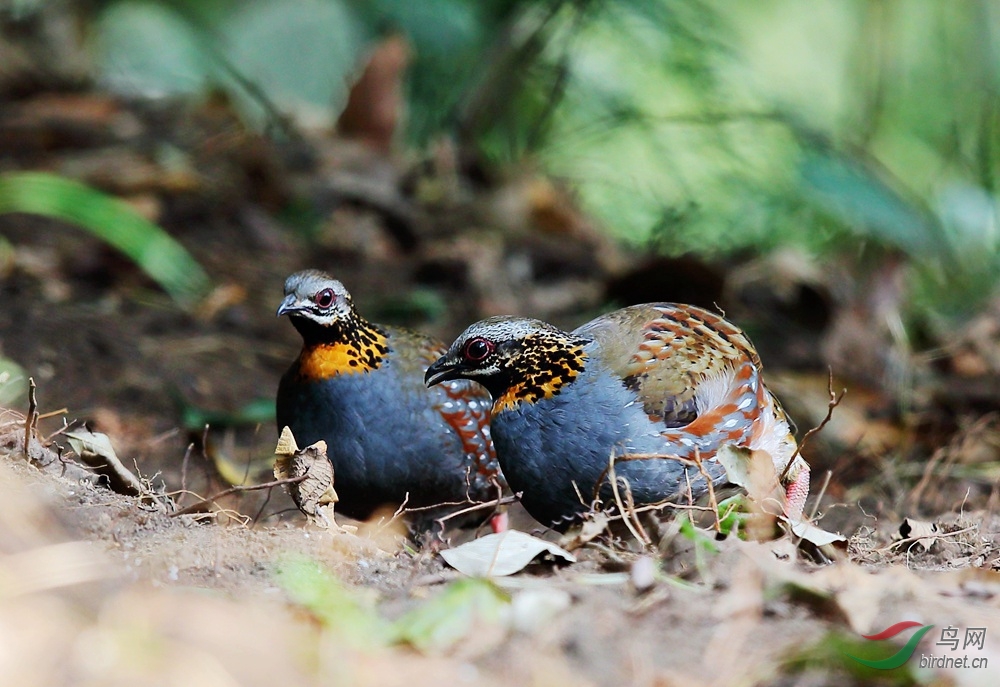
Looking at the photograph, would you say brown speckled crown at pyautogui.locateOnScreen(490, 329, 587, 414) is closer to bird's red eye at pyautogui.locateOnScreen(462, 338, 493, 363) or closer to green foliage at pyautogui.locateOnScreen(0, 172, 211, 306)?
bird's red eye at pyautogui.locateOnScreen(462, 338, 493, 363)

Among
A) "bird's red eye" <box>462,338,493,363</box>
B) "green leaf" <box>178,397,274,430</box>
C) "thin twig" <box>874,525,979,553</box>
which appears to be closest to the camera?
"thin twig" <box>874,525,979,553</box>

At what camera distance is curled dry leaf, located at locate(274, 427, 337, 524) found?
12.9 ft

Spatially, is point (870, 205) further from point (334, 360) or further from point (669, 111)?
point (669, 111)

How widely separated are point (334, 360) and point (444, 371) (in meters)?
0.64

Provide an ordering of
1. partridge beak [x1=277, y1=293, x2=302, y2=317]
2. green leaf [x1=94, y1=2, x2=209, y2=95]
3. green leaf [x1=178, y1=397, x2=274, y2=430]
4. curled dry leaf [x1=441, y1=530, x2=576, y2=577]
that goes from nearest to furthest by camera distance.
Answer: curled dry leaf [x1=441, y1=530, x2=576, y2=577], partridge beak [x1=277, y1=293, x2=302, y2=317], green leaf [x1=178, y1=397, x2=274, y2=430], green leaf [x1=94, y1=2, x2=209, y2=95]

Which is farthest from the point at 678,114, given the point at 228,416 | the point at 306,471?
the point at 306,471

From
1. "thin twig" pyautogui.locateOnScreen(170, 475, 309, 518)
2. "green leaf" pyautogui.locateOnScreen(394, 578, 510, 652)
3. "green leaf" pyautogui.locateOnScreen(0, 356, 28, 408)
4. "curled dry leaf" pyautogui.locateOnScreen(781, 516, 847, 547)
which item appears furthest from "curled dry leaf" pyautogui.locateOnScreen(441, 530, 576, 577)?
"green leaf" pyautogui.locateOnScreen(0, 356, 28, 408)

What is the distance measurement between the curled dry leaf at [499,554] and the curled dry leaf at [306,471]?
0.68m

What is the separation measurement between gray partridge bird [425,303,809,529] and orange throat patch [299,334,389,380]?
1.72 feet

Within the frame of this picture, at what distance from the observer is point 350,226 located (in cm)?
800

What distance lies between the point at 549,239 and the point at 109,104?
140 inches

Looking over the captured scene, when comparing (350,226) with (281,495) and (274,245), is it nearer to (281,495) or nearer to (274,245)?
(274,245)

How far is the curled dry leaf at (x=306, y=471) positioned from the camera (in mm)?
3926

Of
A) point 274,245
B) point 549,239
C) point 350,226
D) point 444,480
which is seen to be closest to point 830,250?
point 549,239
